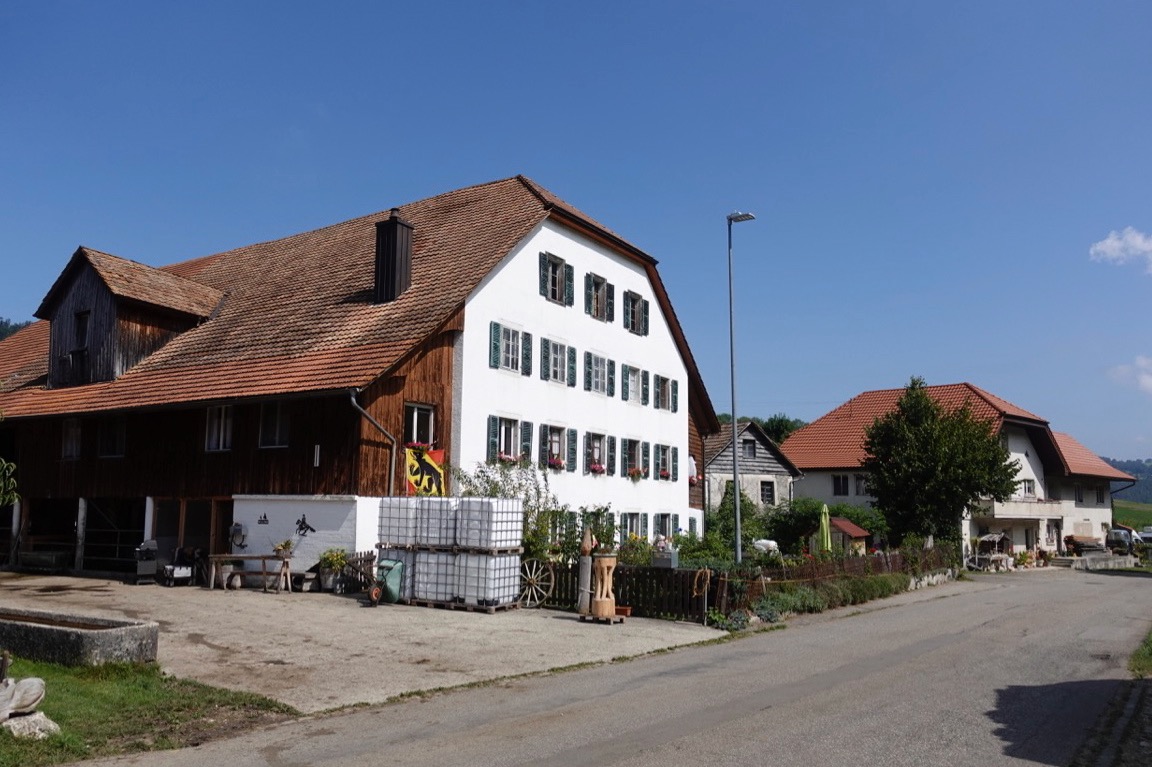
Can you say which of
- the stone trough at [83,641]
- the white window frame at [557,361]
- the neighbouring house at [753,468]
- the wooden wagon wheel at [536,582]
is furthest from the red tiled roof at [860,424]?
the stone trough at [83,641]

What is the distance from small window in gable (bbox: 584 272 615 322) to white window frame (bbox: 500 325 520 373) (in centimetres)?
396

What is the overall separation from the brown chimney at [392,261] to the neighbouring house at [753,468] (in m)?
25.2

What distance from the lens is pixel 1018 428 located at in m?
52.6

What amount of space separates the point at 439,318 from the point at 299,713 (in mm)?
13882

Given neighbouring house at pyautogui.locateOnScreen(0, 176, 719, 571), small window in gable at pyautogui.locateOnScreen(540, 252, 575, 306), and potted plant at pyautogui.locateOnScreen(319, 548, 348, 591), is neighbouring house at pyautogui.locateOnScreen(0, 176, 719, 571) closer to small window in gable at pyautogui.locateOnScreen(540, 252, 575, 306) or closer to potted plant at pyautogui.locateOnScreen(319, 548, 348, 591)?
small window in gable at pyautogui.locateOnScreen(540, 252, 575, 306)

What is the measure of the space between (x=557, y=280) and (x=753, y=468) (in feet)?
73.7

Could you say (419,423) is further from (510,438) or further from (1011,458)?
(1011,458)

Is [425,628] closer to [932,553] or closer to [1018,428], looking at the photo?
[932,553]

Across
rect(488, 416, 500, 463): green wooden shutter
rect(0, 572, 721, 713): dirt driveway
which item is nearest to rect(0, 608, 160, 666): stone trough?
rect(0, 572, 721, 713): dirt driveway

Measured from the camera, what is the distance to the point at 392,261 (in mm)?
25922

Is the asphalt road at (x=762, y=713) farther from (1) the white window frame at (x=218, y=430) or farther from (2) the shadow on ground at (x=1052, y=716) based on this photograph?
(1) the white window frame at (x=218, y=430)

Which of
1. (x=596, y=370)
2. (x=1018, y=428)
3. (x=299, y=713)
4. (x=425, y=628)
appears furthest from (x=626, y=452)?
(x=1018, y=428)

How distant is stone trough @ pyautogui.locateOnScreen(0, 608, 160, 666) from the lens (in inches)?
430

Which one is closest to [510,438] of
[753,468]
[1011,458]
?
[753,468]
